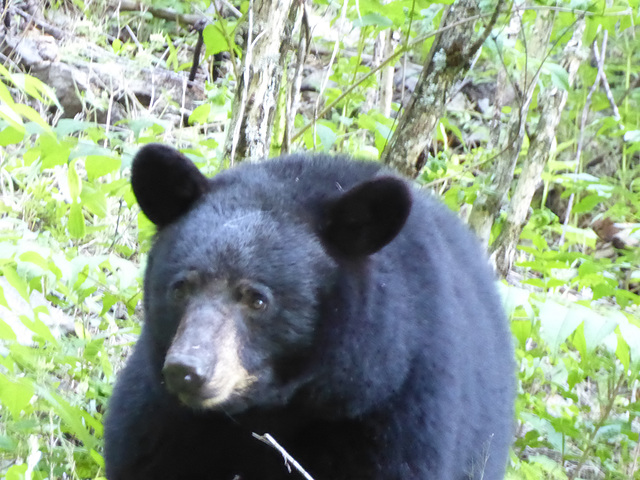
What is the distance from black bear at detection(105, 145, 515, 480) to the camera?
2.61 m

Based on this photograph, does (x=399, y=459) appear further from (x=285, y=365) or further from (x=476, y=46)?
(x=476, y=46)

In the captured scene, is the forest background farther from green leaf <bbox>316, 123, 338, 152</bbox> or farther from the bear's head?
the bear's head

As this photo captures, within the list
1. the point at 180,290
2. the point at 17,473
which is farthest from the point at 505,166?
the point at 17,473

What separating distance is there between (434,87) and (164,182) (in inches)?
79.4

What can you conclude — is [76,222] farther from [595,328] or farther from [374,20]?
[595,328]

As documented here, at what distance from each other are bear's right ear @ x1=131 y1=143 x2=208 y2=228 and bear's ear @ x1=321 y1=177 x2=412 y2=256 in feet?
1.63

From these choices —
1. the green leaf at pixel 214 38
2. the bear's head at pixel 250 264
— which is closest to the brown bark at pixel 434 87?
the green leaf at pixel 214 38

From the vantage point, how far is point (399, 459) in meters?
2.73

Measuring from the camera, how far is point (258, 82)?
3898 millimetres

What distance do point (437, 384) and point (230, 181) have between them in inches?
41.1

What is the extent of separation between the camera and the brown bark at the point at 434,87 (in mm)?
4270

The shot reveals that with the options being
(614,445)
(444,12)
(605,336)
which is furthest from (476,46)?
(614,445)

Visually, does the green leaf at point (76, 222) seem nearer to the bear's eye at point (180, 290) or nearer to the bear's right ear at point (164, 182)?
the bear's right ear at point (164, 182)

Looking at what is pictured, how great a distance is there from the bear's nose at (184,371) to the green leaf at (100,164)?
118 centimetres
